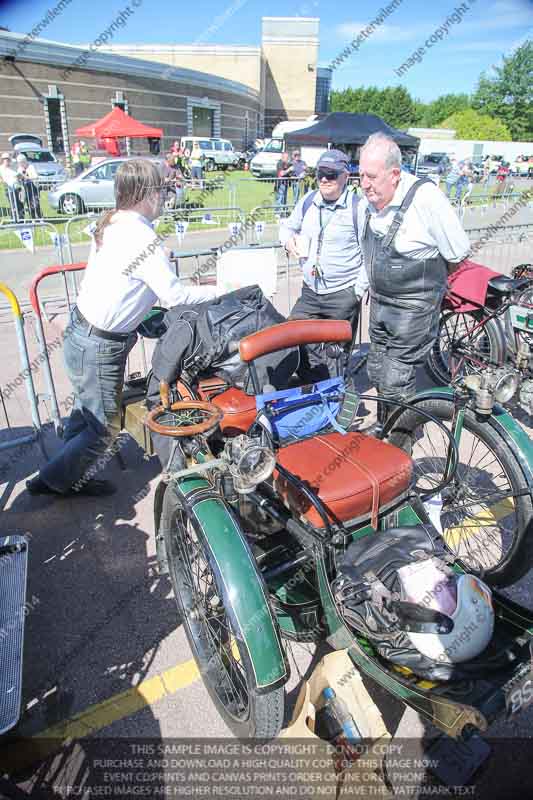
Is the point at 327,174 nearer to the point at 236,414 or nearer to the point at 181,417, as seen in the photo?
the point at 236,414

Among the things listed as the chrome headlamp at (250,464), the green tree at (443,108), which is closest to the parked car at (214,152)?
the chrome headlamp at (250,464)

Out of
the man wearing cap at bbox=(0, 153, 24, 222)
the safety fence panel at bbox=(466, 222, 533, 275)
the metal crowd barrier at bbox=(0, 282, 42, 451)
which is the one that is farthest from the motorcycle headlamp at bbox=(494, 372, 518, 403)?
the man wearing cap at bbox=(0, 153, 24, 222)

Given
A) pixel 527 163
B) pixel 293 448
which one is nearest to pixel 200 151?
pixel 527 163

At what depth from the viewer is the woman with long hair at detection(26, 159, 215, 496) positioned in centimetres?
266

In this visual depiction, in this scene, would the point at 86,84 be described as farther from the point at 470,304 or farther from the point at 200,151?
the point at 470,304

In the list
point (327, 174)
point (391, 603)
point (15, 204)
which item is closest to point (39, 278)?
point (327, 174)

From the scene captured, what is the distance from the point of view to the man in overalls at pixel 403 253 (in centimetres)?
309

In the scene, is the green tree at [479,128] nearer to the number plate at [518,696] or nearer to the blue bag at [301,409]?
the blue bag at [301,409]

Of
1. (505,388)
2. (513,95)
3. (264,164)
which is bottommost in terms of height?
(505,388)

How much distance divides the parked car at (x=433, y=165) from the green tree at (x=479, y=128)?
29923 mm

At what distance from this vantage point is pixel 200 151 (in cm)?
3028

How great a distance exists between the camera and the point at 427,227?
3.12 m

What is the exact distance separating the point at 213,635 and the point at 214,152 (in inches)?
1298

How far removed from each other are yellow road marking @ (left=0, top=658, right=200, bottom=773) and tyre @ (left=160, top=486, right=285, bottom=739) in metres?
0.14
